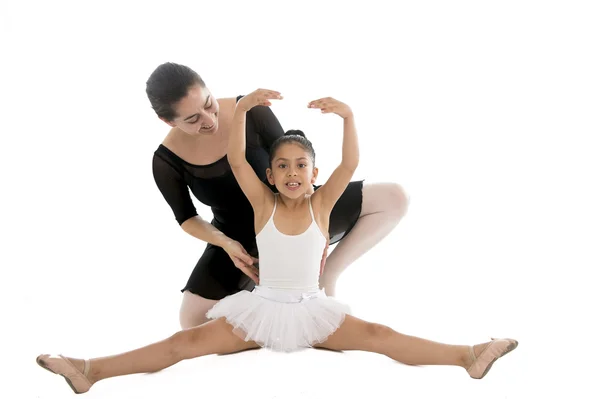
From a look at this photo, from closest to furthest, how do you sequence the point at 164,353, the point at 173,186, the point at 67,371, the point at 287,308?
the point at 67,371, the point at 164,353, the point at 287,308, the point at 173,186

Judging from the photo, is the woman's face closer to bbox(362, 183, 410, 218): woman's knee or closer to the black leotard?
the black leotard

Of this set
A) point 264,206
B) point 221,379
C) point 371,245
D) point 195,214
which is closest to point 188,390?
point 221,379

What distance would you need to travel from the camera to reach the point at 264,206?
2117 mm

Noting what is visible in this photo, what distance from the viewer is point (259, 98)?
1979 millimetres

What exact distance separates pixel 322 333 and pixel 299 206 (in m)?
0.41

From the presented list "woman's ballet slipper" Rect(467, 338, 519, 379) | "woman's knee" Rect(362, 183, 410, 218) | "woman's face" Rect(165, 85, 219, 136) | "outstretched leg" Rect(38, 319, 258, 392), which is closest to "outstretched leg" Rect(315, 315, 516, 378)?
"woman's ballet slipper" Rect(467, 338, 519, 379)

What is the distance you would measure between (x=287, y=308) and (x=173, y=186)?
626 millimetres

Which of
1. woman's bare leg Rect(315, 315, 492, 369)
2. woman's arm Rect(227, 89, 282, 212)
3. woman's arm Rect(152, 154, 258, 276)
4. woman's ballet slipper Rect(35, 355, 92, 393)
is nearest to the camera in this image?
woman's ballet slipper Rect(35, 355, 92, 393)

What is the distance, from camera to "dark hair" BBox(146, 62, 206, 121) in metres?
2.04

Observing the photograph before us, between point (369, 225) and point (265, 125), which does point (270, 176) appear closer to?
point (265, 125)

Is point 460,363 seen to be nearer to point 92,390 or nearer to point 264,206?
point 264,206

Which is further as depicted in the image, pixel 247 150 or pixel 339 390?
pixel 247 150

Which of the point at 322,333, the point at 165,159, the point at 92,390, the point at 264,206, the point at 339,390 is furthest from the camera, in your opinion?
the point at 165,159

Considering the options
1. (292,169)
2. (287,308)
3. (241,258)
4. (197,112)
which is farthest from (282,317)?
(197,112)
